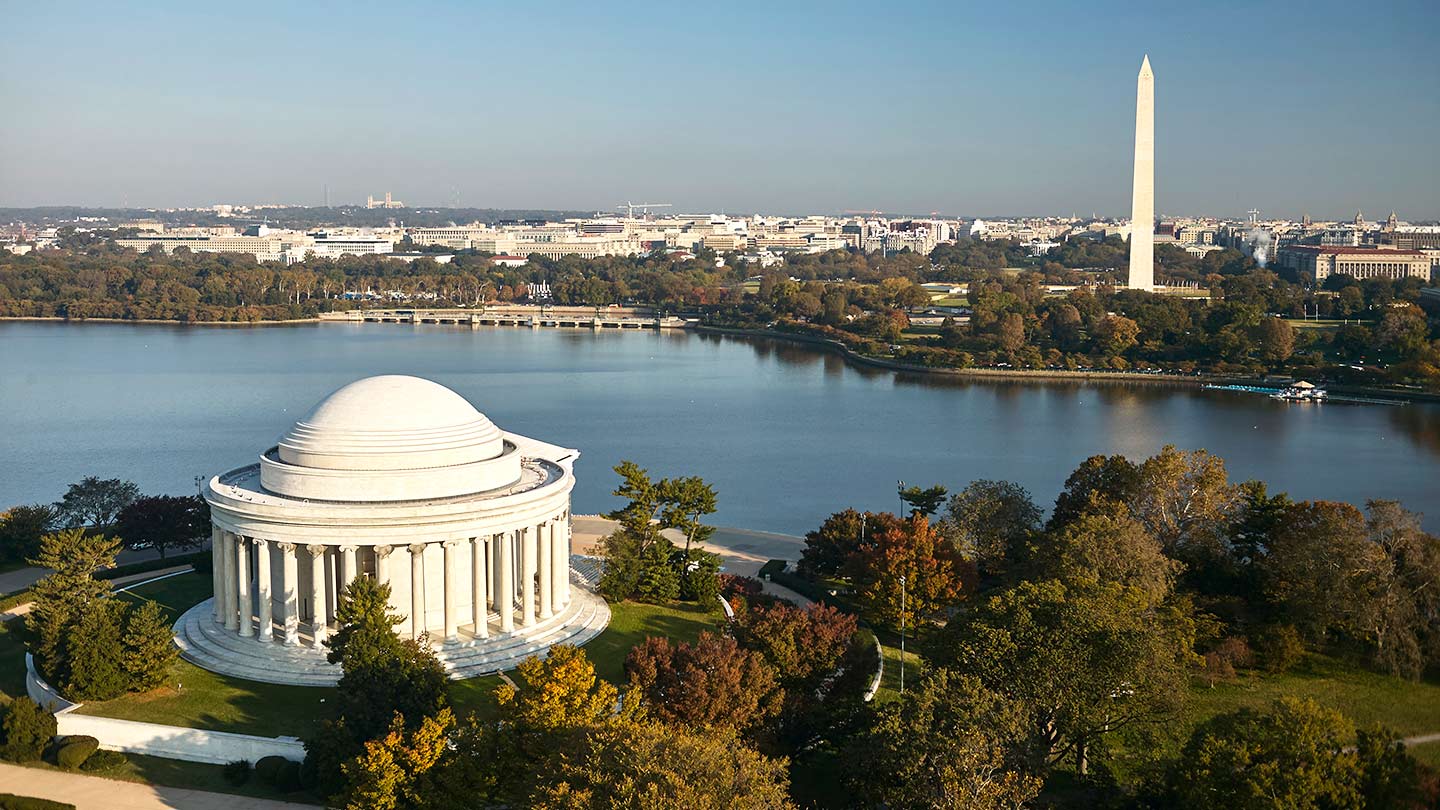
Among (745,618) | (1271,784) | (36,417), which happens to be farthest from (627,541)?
(36,417)

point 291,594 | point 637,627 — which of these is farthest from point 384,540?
point 637,627

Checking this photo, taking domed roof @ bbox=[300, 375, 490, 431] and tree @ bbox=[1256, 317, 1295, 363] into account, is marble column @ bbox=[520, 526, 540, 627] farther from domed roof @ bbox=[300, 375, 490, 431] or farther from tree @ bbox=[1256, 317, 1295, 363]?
tree @ bbox=[1256, 317, 1295, 363]

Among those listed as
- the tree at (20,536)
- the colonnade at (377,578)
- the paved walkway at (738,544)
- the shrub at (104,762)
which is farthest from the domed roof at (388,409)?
the tree at (20,536)

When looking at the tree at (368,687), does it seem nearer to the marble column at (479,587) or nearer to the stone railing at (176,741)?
the stone railing at (176,741)

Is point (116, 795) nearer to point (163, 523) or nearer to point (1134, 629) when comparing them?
point (163, 523)

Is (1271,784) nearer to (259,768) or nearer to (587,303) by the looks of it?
(259,768)

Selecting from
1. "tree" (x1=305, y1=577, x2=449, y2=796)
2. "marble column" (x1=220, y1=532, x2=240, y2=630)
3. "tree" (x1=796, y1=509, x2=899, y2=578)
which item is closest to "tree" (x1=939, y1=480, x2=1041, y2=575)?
"tree" (x1=796, y1=509, x2=899, y2=578)
